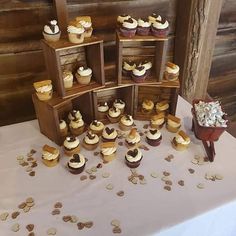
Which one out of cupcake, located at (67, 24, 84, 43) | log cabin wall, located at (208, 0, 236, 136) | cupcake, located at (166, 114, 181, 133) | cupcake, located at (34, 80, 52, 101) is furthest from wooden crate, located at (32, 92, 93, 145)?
log cabin wall, located at (208, 0, 236, 136)

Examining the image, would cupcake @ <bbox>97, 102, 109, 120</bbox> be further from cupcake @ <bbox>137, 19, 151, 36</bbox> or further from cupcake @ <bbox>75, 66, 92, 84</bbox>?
cupcake @ <bbox>137, 19, 151, 36</bbox>

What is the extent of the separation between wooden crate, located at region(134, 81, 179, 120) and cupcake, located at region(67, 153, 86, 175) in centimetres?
38

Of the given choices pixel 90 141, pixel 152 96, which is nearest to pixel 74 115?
pixel 90 141

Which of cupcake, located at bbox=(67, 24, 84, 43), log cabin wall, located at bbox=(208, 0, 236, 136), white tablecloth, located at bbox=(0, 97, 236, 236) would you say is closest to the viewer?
white tablecloth, located at bbox=(0, 97, 236, 236)

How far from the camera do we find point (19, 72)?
139 cm

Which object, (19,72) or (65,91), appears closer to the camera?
(65,91)

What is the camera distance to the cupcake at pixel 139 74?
1.19 meters

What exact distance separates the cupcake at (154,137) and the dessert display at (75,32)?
44 cm

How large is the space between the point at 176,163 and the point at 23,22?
0.87 metres

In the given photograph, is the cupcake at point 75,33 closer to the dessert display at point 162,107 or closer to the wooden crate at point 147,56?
the wooden crate at point 147,56

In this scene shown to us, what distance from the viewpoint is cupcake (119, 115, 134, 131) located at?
1.24m

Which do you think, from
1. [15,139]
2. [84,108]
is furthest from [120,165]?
[15,139]

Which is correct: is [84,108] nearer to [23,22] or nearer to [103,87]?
[103,87]

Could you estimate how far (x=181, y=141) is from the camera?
1141 mm
